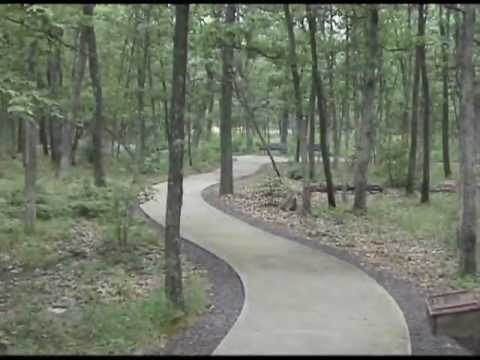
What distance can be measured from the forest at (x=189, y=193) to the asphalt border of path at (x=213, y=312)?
0.05m

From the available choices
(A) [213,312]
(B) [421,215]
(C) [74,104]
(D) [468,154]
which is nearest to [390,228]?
(B) [421,215]

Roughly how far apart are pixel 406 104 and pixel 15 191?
17303mm

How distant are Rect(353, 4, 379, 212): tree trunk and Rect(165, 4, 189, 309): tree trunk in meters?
8.28

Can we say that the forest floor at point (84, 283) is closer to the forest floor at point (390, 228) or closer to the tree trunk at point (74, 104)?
the tree trunk at point (74, 104)

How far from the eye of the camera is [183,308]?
339 inches

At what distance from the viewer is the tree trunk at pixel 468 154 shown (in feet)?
33.0

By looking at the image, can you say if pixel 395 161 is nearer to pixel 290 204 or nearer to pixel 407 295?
pixel 290 204

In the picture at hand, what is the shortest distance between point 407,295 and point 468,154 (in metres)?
2.34

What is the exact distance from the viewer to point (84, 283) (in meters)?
10.8

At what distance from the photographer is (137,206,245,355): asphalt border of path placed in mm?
7195

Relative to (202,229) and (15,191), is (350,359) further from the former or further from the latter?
(15,191)

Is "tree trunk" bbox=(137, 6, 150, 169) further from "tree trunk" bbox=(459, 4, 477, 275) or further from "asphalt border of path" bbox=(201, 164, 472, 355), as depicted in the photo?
"tree trunk" bbox=(459, 4, 477, 275)

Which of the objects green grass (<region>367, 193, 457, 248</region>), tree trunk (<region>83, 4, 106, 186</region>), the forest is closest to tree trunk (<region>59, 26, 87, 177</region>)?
the forest

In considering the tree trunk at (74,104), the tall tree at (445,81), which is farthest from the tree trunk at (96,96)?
the tall tree at (445,81)
